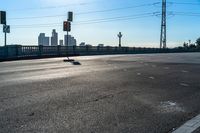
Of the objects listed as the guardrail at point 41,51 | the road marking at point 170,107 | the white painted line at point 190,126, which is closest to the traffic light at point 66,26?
the guardrail at point 41,51

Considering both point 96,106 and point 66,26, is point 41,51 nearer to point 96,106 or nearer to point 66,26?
point 66,26

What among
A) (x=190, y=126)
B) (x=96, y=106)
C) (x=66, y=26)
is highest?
(x=66, y=26)

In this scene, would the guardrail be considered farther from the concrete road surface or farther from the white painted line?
the white painted line

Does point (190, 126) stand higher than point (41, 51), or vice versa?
point (41, 51)

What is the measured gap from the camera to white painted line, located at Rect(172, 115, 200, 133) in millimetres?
7747

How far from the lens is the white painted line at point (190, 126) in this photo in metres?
7.75

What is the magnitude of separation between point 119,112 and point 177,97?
3.17 meters

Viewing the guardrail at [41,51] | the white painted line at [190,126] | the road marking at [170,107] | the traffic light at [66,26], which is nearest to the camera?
the white painted line at [190,126]

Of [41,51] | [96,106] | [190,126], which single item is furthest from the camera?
[41,51]

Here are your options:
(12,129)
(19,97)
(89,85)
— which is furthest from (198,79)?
(12,129)

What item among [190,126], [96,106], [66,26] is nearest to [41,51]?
[66,26]

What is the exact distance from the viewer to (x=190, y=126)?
815 cm

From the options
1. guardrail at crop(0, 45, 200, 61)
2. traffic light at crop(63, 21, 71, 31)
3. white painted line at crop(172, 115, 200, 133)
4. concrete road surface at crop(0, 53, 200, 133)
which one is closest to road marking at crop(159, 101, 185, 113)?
concrete road surface at crop(0, 53, 200, 133)

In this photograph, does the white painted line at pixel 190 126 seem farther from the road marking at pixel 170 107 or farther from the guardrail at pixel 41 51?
the guardrail at pixel 41 51
